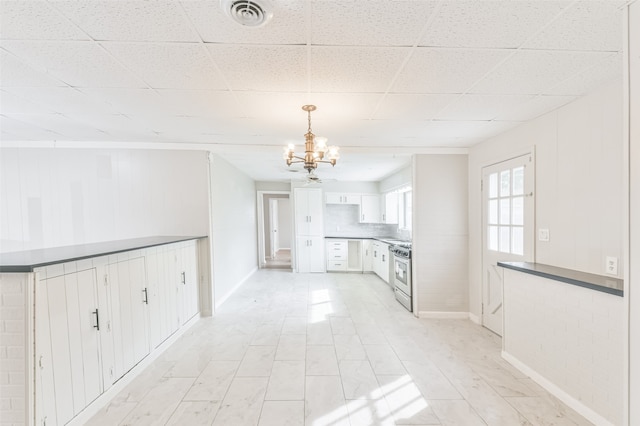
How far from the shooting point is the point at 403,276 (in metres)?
4.06

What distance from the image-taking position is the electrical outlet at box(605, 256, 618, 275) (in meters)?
1.85

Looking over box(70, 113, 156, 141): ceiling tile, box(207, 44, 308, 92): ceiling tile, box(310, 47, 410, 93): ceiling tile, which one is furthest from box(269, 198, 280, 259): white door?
box(310, 47, 410, 93): ceiling tile

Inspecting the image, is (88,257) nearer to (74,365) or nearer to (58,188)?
(74,365)

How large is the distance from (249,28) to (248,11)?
17 cm

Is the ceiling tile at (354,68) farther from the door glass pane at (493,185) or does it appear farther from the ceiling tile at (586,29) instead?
the door glass pane at (493,185)

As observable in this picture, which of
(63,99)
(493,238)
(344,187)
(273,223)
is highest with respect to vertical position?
(63,99)

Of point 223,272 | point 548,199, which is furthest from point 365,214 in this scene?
point 548,199

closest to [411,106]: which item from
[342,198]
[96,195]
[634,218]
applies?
[634,218]

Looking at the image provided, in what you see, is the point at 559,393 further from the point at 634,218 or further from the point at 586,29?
the point at 586,29

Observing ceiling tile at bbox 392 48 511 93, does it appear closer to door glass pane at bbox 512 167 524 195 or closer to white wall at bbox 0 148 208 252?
door glass pane at bbox 512 167 524 195

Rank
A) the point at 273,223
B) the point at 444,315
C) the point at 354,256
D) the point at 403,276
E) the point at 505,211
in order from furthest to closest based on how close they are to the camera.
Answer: the point at 273,223 < the point at 354,256 < the point at 403,276 < the point at 444,315 < the point at 505,211

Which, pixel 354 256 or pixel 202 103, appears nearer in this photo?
pixel 202 103

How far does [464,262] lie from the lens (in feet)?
12.0

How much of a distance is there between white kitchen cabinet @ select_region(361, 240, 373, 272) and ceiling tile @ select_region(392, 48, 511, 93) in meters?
4.68
